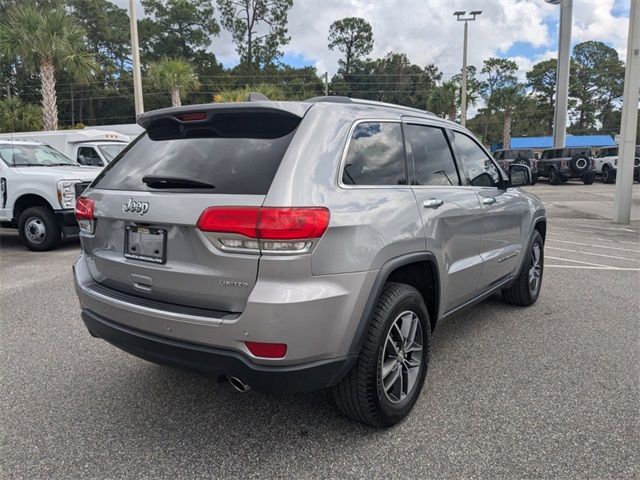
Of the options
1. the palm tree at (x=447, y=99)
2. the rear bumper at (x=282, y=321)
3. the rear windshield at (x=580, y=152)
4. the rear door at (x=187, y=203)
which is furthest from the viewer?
the palm tree at (x=447, y=99)

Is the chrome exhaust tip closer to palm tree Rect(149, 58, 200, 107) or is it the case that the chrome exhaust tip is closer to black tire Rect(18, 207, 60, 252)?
black tire Rect(18, 207, 60, 252)

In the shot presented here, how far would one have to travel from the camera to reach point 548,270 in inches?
267

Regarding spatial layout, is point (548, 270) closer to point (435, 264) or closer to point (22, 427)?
point (435, 264)

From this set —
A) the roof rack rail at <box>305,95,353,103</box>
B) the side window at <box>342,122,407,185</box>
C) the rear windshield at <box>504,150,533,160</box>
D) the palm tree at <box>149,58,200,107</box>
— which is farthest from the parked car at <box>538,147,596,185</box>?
the roof rack rail at <box>305,95,353,103</box>

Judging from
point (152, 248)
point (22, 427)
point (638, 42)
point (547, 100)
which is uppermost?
point (547, 100)

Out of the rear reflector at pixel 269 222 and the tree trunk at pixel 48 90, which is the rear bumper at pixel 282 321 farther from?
the tree trunk at pixel 48 90

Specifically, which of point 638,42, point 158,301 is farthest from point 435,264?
point 638,42

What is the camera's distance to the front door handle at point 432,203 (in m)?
3.00

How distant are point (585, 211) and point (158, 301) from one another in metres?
14.8

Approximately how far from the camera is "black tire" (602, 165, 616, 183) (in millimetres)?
25489

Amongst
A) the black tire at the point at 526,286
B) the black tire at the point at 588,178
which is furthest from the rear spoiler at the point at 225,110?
the black tire at the point at 588,178

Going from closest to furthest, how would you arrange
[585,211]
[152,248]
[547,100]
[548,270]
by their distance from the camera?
1. [152,248]
2. [548,270]
3. [585,211]
4. [547,100]

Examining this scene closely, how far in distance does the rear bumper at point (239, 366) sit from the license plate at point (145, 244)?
39 centimetres

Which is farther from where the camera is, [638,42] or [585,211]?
[585,211]
